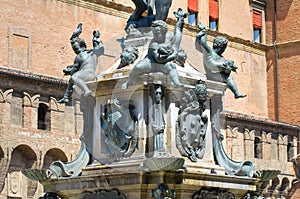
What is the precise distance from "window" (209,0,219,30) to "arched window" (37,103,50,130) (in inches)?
396

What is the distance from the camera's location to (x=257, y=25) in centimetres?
3450

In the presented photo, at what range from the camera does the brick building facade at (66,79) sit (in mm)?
22672

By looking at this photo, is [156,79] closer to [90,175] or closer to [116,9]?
[90,175]

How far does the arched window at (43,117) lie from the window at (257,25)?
512 inches

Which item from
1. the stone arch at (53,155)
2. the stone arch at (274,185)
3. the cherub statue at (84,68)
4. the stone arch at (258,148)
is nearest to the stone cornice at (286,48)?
the stone arch at (258,148)

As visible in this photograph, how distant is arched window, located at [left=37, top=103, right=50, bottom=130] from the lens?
23.4 metres

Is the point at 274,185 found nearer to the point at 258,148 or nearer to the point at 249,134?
the point at 258,148

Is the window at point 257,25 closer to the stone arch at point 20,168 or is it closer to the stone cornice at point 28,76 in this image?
the stone cornice at point 28,76

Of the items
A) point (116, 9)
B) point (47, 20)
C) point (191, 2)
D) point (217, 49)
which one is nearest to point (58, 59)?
point (47, 20)

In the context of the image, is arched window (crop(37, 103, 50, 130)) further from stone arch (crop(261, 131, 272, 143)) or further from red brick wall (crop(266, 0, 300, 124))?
red brick wall (crop(266, 0, 300, 124))

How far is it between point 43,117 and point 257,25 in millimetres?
13386

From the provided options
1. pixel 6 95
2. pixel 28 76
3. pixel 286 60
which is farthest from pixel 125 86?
pixel 286 60

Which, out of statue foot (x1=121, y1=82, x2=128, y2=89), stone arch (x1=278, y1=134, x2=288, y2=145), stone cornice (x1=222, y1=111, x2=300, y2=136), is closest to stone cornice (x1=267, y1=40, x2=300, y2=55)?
stone cornice (x1=222, y1=111, x2=300, y2=136)

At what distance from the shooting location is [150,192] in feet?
18.1
